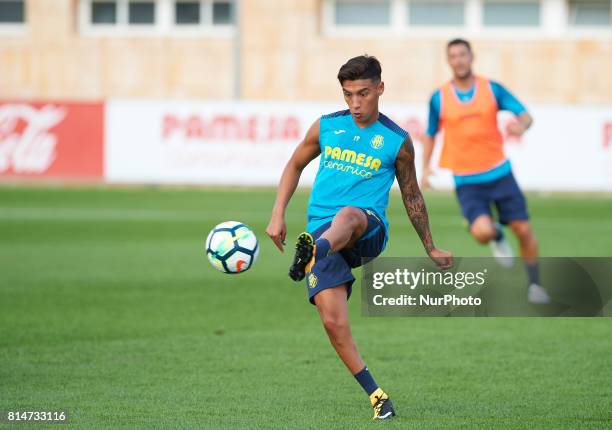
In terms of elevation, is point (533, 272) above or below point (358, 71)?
below

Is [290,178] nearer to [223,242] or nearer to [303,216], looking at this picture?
[223,242]

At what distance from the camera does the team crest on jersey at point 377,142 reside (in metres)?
6.74

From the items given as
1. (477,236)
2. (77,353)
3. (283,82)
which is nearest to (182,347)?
(77,353)

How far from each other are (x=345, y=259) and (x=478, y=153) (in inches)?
218

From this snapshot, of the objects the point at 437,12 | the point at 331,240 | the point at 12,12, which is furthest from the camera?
the point at 12,12

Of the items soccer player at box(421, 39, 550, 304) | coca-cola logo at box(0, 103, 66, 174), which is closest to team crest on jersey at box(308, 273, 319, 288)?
soccer player at box(421, 39, 550, 304)

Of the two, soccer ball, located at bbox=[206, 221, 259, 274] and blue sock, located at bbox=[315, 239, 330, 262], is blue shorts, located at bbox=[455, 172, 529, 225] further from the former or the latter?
blue sock, located at bbox=[315, 239, 330, 262]

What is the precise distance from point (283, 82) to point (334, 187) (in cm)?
3082

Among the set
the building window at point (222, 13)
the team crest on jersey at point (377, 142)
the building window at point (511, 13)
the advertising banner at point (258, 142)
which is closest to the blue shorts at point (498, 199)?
the team crest on jersey at point (377, 142)

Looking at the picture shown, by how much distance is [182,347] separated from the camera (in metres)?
9.27

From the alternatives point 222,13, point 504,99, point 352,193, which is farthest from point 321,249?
point 222,13

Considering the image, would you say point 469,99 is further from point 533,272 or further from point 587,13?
point 587,13

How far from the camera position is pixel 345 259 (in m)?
6.79

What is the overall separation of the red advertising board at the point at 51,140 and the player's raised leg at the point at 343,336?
2131 cm
